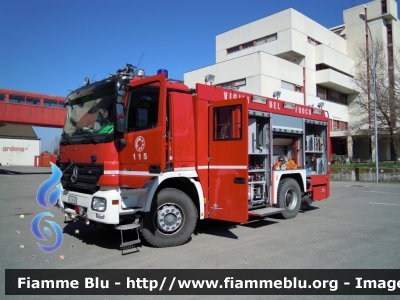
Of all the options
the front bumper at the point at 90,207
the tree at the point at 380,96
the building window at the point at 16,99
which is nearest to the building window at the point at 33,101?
the building window at the point at 16,99

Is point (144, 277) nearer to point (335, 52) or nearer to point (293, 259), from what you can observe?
point (293, 259)

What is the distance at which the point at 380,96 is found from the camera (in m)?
29.2

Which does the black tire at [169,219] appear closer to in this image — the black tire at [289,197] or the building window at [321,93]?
the black tire at [289,197]

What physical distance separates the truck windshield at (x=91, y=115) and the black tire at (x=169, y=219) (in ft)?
5.25

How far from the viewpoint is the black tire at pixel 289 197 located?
8242 mm

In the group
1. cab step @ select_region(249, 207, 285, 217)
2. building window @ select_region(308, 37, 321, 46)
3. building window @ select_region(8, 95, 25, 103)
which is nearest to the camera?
→ cab step @ select_region(249, 207, 285, 217)

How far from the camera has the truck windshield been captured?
587cm

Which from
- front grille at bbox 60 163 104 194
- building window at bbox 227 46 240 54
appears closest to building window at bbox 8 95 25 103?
building window at bbox 227 46 240 54

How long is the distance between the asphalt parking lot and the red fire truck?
496 mm

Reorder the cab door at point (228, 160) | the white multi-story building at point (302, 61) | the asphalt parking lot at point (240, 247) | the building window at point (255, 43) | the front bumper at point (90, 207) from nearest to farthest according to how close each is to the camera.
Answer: the asphalt parking lot at point (240, 247), the front bumper at point (90, 207), the cab door at point (228, 160), the white multi-story building at point (302, 61), the building window at point (255, 43)

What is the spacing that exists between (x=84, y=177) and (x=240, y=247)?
3173 mm

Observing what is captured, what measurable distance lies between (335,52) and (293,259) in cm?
3815

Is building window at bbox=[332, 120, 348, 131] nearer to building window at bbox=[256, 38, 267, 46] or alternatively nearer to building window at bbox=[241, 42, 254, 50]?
building window at bbox=[256, 38, 267, 46]

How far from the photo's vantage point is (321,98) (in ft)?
126
